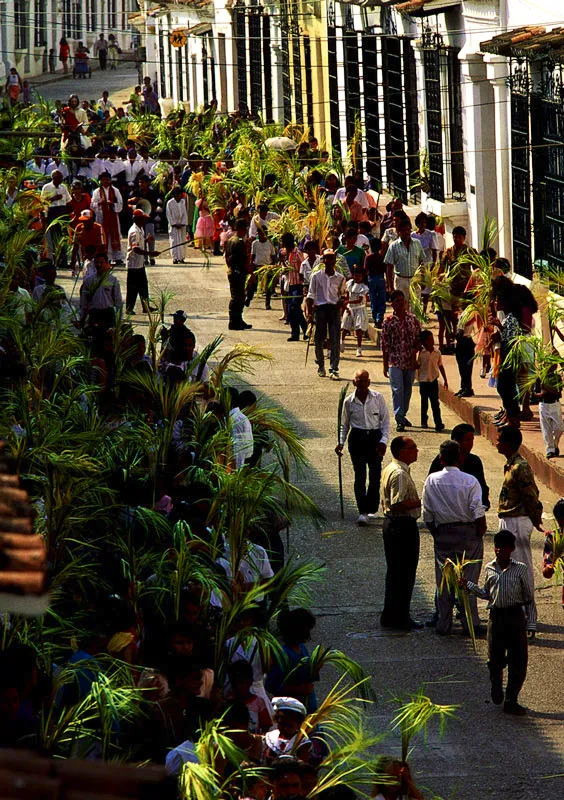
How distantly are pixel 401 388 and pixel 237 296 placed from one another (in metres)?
5.63

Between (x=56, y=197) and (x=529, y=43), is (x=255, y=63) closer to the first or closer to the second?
(x=56, y=197)

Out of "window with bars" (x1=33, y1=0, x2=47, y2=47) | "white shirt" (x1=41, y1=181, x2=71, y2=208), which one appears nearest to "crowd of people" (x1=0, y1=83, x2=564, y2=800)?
"white shirt" (x1=41, y1=181, x2=71, y2=208)

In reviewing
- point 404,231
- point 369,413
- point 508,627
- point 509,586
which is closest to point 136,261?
point 404,231

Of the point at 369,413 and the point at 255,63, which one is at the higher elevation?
the point at 255,63

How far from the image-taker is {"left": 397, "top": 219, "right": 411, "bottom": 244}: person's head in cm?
1869

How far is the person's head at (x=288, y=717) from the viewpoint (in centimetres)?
667

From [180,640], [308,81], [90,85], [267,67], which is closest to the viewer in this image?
[180,640]

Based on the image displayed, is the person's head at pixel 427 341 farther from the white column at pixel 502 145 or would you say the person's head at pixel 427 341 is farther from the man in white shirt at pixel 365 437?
the white column at pixel 502 145

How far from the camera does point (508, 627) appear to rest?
905cm

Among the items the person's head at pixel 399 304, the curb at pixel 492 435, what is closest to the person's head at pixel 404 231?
the curb at pixel 492 435

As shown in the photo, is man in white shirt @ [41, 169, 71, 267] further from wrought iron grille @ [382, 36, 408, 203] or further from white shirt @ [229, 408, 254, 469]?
white shirt @ [229, 408, 254, 469]

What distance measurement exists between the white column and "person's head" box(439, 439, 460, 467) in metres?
11.1

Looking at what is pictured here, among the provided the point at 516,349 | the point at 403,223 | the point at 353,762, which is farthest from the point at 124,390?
the point at 403,223

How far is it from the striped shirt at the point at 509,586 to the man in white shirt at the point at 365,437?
3693 millimetres
